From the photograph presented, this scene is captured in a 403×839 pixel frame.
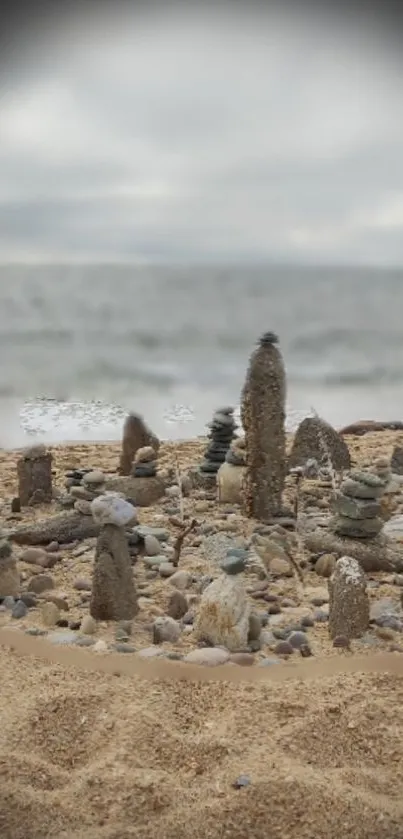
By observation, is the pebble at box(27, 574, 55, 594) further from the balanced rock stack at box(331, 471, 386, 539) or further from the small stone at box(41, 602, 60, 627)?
the balanced rock stack at box(331, 471, 386, 539)

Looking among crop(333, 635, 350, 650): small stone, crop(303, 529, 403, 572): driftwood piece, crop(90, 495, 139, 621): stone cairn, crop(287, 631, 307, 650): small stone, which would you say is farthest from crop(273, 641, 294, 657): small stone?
crop(303, 529, 403, 572): driftwood piece

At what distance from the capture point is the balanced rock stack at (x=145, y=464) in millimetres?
5137

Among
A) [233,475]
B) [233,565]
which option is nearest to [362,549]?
[233,475]

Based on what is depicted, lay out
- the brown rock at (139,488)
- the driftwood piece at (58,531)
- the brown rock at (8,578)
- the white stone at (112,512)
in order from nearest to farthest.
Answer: the white stone at (112,512), the brown rock at (8,578), the driftwood piece at (58,531), the brown rock at (139,488)

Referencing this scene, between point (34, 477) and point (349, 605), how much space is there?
242 cm

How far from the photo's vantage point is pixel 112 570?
337 cm

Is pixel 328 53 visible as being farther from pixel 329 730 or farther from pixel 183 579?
pixel 183 579

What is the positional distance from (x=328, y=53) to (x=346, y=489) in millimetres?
2800

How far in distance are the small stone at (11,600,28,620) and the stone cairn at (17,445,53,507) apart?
1658mm

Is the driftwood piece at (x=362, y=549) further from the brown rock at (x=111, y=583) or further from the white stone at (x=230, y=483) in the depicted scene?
the brown rock at (x=111, y=583)

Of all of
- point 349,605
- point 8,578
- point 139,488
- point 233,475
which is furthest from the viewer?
point 139,488

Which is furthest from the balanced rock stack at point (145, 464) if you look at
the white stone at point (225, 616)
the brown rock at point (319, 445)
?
the white stone at point (225, 616)

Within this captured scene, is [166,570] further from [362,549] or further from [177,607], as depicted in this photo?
[362,549]

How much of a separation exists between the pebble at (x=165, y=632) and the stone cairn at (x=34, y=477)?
2.08 m
